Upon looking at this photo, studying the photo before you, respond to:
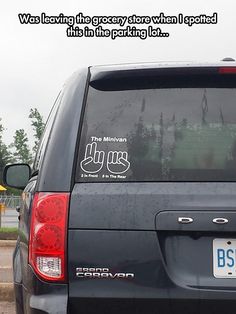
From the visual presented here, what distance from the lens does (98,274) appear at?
2.56 meters

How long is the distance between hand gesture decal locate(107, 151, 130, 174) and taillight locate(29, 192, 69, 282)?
0.24 metres

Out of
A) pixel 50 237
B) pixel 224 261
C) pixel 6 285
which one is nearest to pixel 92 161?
pixel 50 237

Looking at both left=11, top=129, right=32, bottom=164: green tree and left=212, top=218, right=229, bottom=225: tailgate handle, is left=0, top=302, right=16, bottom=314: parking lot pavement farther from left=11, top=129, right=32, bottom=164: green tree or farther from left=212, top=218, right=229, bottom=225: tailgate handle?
left=11, top=129, right=32, bottom=164: green tree

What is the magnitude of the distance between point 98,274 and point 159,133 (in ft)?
2.33

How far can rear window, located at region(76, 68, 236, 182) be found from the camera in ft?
8.66

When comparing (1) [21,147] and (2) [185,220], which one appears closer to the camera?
(2) [185,220]

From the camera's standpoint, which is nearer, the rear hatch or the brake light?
the rear hatch

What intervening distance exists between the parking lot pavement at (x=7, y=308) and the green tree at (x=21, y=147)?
89818 mm

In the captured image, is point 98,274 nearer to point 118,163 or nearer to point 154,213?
point 154,213

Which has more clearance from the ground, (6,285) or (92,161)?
(92,161)

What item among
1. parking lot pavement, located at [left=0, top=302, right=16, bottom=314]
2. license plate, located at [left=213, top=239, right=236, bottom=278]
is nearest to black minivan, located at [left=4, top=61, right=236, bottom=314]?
license plate, located at [left=213, top=239, right=236, bottom=278]

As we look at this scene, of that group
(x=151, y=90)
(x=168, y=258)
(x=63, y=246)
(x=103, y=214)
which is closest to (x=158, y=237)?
(x=168, y=258)

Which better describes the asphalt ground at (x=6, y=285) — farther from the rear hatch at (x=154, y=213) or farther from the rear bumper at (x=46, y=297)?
the rear hatch at (x=154, y=213)

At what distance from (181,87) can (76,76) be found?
0.54 m
